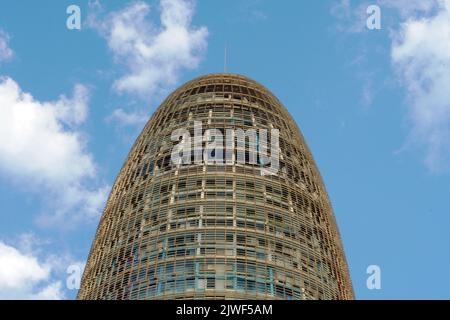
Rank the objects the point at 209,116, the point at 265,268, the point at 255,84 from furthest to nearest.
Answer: the point at 255,84 < the point at 209,116 < the point at 265,268

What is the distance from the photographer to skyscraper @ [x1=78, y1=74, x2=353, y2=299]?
131625mm

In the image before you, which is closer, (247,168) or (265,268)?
(265,268)

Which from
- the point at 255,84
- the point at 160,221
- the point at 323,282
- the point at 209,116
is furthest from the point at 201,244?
the point at 255,84

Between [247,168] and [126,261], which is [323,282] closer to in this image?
[247,168]

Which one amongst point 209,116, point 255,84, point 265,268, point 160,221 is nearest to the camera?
point 265,268

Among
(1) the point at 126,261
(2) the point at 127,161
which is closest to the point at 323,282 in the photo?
(1) the point at 126,261

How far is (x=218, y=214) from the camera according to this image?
139 m

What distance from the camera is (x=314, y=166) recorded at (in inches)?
6427

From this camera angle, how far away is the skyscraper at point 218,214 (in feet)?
432

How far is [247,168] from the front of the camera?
147 metres

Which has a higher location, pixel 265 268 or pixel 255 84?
pixel 255 84
